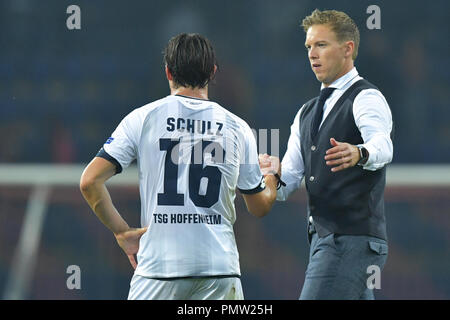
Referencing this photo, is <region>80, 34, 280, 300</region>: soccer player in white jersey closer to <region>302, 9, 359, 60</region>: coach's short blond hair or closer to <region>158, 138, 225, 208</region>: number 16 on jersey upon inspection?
<region>158, 138, 225, 208</region>: number 16 on jersey

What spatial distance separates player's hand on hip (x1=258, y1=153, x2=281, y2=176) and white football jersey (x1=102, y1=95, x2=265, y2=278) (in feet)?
1.50

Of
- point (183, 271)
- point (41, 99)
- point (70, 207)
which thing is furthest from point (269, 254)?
point (183, 271)

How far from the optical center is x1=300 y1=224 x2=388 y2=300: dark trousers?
3.05 m

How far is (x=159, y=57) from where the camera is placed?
8906mm

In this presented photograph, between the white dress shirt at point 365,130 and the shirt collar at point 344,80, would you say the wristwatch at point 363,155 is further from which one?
the shirt collar at point 344,80

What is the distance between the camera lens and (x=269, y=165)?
10.9 ft

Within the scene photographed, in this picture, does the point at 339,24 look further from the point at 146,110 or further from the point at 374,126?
the point at 146,110

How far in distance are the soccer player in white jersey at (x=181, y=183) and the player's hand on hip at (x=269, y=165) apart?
44 cm

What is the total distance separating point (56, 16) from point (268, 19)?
8.68 feet

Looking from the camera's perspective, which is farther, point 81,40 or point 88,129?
point 81,40

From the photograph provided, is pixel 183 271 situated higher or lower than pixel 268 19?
lower

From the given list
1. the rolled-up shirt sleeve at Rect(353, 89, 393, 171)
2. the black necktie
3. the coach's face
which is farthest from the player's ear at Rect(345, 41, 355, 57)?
the rolled-up shirt sleeve at Rect(353, 89, 393, 171)

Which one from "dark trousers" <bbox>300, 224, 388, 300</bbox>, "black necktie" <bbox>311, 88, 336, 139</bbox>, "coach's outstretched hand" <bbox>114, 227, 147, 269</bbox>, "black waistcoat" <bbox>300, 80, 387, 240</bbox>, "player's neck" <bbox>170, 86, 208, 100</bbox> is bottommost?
"dark trousers" <bbox>300, 224, 388, 300</bbox>

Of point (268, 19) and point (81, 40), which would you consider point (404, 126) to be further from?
point (81, 40)
